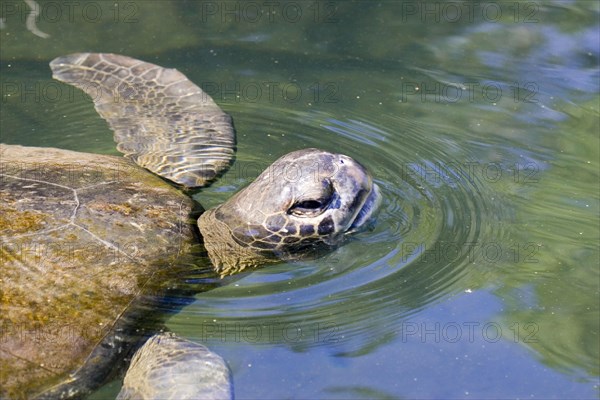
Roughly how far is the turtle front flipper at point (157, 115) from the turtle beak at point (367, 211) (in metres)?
1.11

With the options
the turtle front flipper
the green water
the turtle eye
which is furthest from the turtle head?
the turtle front flipper

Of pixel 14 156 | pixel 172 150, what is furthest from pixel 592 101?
pixel 14 156

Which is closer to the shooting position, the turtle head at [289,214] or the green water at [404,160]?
the green water at [404,160]

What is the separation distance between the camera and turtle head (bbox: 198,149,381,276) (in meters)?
4.62

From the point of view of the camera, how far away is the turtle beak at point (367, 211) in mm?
4812

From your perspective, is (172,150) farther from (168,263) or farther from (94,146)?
(168,263)

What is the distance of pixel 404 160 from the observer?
5.67 metres

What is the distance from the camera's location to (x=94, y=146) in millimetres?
5812

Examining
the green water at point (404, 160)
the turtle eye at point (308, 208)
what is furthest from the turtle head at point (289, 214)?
the green water at point (404, 160)

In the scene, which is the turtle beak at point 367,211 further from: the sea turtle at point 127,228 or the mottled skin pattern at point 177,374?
the mottled skin pattern at point 177,374

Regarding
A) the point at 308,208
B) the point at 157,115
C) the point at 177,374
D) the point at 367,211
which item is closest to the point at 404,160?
the point at 367,211

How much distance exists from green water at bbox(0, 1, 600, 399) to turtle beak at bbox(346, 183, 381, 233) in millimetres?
66

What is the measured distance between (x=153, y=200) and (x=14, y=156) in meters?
1.02

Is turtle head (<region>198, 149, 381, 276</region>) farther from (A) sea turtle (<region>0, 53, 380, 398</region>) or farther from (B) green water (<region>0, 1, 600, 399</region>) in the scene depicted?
(B) green water (<region>0, 1, 600, 399</region>)
